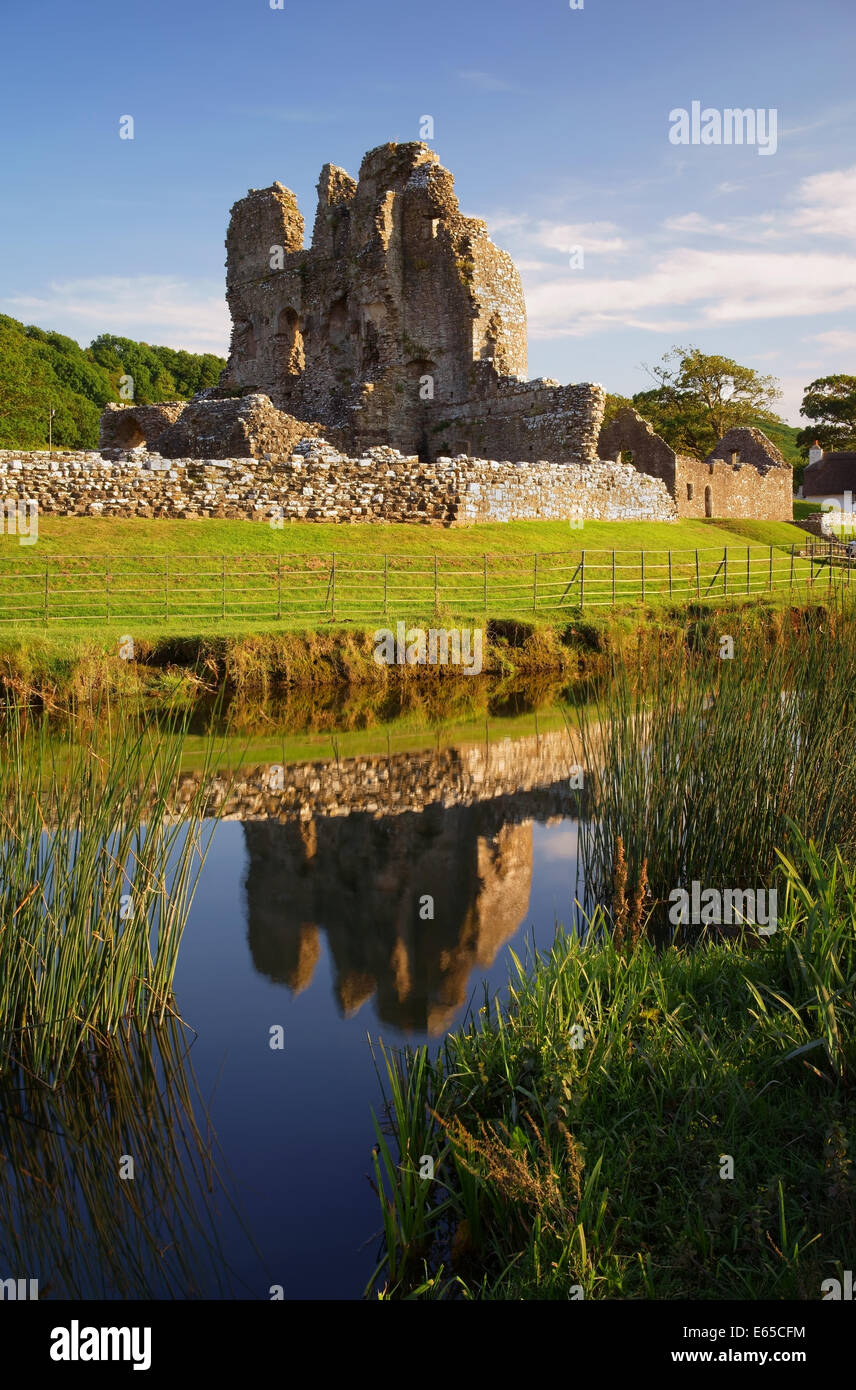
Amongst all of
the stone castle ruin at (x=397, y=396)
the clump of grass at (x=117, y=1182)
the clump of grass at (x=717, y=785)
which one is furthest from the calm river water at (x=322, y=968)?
the stone castle ruin at (x=397, y=396)

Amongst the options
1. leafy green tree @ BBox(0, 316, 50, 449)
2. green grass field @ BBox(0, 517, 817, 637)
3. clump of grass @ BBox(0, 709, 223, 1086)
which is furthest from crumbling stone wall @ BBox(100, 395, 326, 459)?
leafy green tree @ BBox(0, 316, 50, 449)

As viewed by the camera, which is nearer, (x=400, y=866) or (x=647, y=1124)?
(x=647, y=1124)

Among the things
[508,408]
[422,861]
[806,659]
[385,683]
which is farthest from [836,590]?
[508,408]

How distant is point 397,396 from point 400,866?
24.0 metres

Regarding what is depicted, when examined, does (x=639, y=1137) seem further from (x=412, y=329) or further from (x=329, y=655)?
(x=412, y=329)

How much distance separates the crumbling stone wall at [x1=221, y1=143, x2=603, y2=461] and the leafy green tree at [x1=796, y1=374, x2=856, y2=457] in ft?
137

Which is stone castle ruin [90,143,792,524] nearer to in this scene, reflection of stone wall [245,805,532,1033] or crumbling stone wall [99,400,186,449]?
crumbling stone wall [99,400,186,449]

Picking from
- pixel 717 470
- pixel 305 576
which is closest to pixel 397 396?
pixel 717 470

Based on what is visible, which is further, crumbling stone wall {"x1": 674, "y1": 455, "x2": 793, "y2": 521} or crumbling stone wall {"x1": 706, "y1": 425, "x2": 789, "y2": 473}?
crumbling stone wall {"x1": 706, "y1": 425, "x2": 789, "y2": 473}

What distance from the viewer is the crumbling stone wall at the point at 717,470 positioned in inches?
1361

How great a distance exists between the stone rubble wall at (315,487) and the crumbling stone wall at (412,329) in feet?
7.00

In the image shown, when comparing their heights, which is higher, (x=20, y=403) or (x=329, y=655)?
(x=20, y=403)

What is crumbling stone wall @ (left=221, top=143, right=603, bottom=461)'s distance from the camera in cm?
2916

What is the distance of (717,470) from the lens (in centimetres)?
3712
